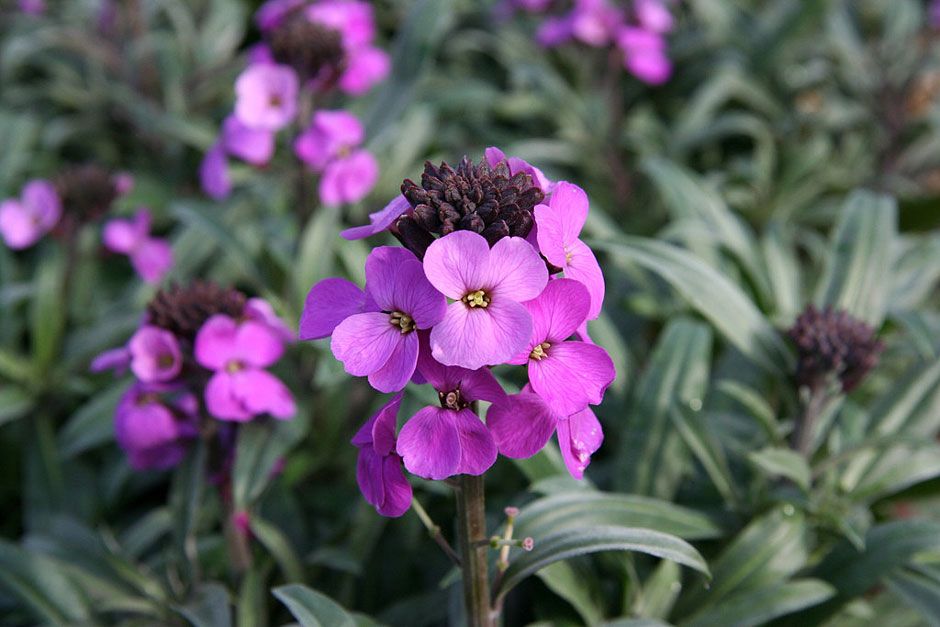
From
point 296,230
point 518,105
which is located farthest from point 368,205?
point 518,105

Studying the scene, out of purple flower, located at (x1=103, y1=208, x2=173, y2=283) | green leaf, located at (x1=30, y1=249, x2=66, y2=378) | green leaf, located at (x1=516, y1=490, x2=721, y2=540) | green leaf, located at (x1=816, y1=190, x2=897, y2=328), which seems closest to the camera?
green leaf, located at (x1=516, y1=490, x2=721, y2=540)

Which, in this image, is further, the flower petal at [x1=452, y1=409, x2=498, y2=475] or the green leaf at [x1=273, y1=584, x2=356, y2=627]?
the green leaf at [x1=273, y1=584, x2=356, y2=627]

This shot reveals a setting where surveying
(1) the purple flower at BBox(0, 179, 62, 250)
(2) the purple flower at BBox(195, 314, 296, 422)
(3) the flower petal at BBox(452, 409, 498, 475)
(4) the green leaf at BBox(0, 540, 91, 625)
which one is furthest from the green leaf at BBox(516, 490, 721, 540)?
(1) the purple flower at BBox(0, 179, 62, 250)

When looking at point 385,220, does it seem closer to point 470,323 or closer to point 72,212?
point 470,323

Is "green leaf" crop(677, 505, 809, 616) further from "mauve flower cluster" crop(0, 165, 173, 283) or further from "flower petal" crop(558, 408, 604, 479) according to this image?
"mauve flower cluster" crop(0, 165, 173, 283)

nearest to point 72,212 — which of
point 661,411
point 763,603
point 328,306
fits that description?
point 328,306

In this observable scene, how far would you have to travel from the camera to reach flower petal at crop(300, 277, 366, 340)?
1249 mm

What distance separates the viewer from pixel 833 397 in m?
1.96

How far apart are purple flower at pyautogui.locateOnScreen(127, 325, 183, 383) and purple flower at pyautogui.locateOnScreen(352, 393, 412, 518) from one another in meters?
0.71

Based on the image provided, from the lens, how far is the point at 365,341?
1.17 m

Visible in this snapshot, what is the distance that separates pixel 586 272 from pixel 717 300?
0.92 m

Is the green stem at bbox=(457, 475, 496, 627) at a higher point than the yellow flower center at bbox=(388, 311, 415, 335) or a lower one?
lower

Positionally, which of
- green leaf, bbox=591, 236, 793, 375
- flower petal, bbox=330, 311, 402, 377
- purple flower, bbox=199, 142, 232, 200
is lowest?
flower petal, bbox=330, 311, 402, 377

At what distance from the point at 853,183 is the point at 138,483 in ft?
9.52
